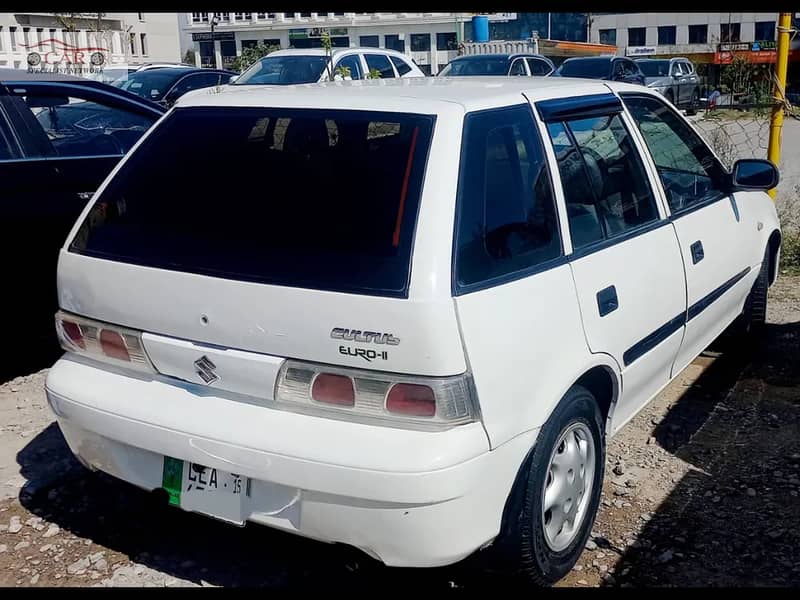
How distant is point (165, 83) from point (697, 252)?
13088 mm

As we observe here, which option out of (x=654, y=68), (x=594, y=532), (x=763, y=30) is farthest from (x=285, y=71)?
(x=763, y=30)

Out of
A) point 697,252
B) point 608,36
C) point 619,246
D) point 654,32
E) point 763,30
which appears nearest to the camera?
point 619,246

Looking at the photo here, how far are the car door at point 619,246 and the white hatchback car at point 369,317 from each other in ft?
0.05

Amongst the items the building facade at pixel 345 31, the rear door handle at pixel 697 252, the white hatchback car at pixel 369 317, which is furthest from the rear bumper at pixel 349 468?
the building facade at pixel 345 31

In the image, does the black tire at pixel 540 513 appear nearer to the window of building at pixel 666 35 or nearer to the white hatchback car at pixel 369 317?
the white hatchback car at pixel 369 317

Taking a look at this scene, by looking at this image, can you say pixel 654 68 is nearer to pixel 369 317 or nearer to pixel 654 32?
pixel 369 317

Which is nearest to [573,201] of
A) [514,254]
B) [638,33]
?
[514,254]

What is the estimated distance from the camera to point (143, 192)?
3.15m

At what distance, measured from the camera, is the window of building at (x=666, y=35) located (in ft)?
227

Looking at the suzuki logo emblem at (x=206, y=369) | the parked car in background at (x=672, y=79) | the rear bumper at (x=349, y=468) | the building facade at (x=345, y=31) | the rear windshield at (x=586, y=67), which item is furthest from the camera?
the building facade at (x=345, y=31)

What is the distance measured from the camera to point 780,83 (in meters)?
6.69

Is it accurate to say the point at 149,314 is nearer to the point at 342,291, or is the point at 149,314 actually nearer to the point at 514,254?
the point at 342,291

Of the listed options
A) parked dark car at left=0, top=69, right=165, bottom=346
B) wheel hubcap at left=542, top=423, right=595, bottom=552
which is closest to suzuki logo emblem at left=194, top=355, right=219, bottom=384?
wheel hubcap at left=542, top=423, right=595, bottom=552

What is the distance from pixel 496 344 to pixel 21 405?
3139mm
